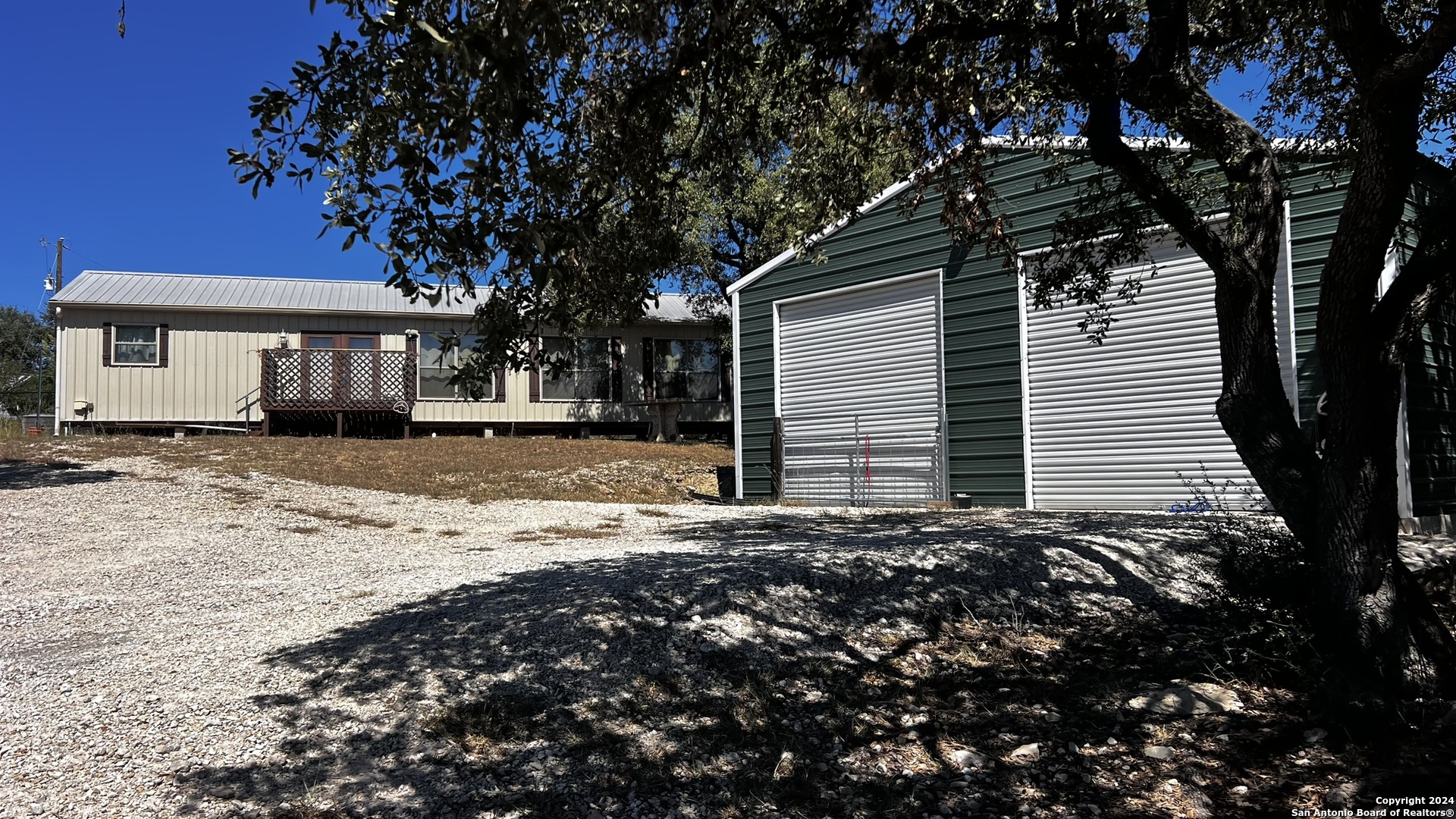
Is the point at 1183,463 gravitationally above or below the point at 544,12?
below

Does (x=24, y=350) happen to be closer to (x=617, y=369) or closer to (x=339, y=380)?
(x=339, y=380)

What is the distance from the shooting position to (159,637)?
4.64 metres

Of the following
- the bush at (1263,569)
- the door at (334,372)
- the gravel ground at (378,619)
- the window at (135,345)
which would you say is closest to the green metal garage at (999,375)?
the gravel ground at (378,619)

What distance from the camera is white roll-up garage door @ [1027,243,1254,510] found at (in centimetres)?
914

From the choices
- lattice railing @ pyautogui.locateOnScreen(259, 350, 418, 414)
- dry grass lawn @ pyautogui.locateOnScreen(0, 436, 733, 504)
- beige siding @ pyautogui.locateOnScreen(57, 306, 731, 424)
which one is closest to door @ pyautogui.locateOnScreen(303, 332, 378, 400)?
lattice railing @ pyautogui.locateOnScreen(259, 350, 418, 414)

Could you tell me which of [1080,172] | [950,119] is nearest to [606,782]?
[950,119]

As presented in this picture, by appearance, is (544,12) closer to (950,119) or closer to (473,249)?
(473,249)

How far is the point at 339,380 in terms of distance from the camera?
19.1 m

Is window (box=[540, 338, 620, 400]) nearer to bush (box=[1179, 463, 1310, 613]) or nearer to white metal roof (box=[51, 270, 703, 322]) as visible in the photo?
white metal roof (box=[51, 270, 703, 322])

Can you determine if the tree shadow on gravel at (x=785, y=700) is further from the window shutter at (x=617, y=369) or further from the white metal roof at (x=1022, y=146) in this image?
the window shutter at (x=617, y=369)

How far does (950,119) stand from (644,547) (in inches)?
157

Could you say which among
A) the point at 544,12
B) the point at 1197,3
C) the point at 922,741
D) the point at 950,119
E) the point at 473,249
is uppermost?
the point at 1197,3

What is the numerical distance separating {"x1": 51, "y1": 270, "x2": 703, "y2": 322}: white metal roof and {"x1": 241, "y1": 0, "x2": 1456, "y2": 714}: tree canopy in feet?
41.5

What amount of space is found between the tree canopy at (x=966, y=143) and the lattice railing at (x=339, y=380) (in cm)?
1531
